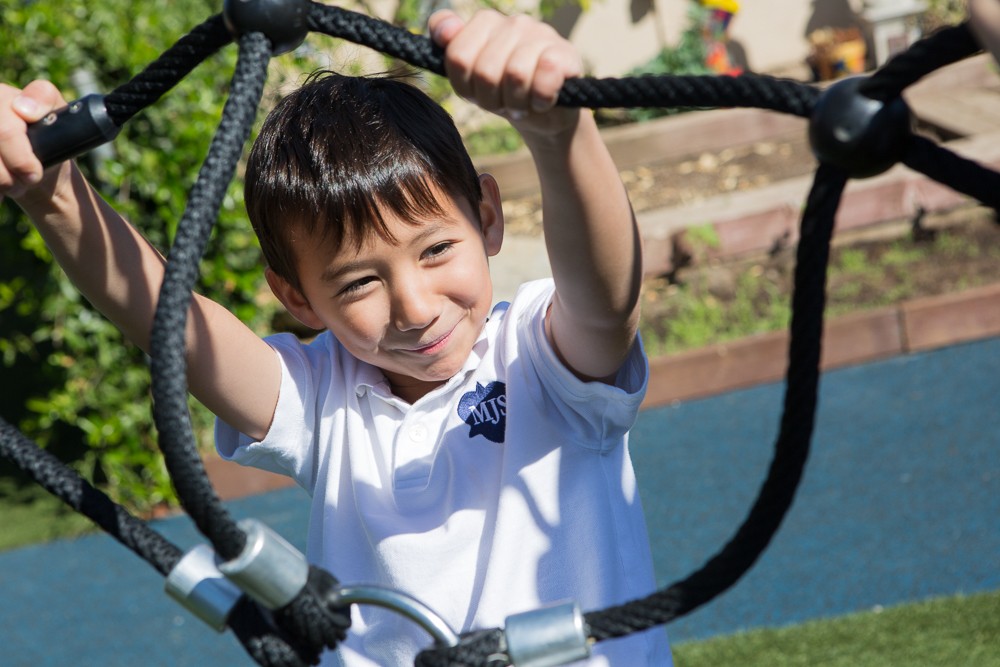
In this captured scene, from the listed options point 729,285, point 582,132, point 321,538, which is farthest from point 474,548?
point 729,285

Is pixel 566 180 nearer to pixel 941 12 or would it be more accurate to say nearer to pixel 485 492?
pixel 485 492

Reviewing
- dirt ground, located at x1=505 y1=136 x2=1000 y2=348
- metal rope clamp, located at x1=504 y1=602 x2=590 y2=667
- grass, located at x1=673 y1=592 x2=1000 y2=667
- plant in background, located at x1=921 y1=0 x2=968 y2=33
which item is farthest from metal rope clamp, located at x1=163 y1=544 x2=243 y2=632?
plant in background, located at x1=921 y1=0 x2=968 y2=33

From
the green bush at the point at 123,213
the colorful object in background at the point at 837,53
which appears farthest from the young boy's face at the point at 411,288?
the colorful object in background at the point at 837,53

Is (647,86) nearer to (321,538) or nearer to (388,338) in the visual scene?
(388,338)

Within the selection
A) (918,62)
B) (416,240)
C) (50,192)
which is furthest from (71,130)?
(918,62)

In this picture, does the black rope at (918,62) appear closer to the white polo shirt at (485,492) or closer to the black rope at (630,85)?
the black rope at (630,85)

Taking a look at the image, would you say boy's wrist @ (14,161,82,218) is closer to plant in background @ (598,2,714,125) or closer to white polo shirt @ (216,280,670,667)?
white polo shirt @ (216,280,670,667)

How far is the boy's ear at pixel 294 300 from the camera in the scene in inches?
65.9

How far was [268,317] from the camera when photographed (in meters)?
4.99

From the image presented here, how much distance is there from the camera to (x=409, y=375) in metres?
1.64

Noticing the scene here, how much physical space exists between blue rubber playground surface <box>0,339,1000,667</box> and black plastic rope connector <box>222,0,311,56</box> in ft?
8.97

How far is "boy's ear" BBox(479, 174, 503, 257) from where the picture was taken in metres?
1.61

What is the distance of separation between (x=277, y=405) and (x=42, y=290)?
3444 millimetres

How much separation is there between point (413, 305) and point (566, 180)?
332 millimetres
